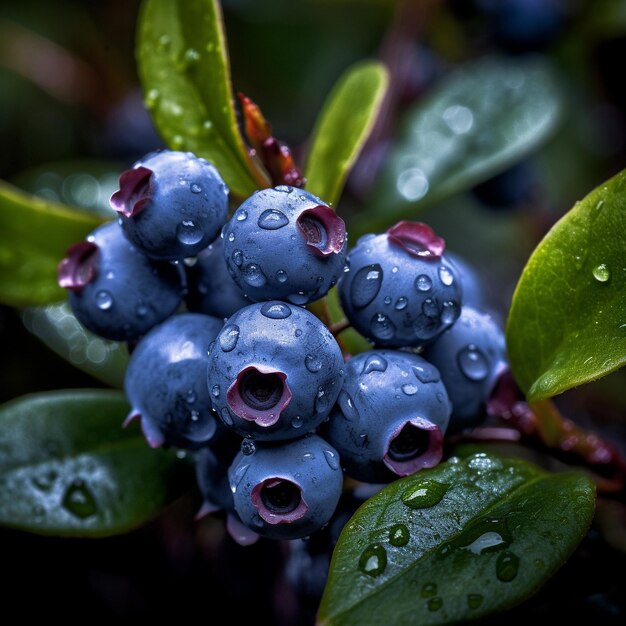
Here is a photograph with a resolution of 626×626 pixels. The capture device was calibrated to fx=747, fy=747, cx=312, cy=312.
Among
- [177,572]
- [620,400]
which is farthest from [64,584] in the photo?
[620,400]

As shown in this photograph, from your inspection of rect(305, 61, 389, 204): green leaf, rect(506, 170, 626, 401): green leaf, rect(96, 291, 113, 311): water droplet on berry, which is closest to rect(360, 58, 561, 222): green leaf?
rect(305, 61, 389, 204): green leaf

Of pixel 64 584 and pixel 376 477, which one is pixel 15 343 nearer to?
pixel 64 584

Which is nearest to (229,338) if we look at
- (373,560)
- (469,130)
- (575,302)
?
(373,560)

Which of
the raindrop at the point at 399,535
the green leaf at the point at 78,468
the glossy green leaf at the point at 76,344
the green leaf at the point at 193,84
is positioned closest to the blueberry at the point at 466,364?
the raindrop at the point at 399,535

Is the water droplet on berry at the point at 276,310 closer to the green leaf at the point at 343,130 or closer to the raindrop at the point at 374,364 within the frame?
the raindrop at the point at 374,364

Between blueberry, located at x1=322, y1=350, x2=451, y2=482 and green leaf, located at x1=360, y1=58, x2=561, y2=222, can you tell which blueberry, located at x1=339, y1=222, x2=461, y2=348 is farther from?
green leaf, located at x1=360, y1=58, x2=561, y2=222

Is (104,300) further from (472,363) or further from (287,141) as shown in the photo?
(287,141)

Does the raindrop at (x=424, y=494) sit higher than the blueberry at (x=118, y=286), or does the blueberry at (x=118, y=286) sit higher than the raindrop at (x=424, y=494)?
the blueberry at (x=118, y=286)
